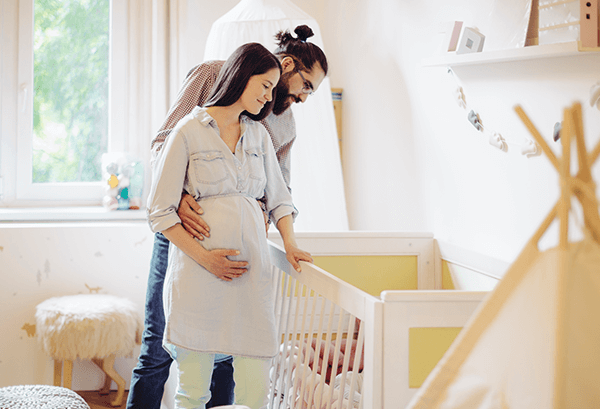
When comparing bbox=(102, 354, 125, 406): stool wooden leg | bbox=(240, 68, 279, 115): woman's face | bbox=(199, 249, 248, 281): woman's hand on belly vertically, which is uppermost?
bbox=(240, 68, 279, 115): woman's face

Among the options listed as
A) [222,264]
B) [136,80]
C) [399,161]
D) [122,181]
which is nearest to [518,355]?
[222,264]

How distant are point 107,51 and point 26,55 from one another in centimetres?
33

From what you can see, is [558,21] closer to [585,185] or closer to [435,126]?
[435,126]

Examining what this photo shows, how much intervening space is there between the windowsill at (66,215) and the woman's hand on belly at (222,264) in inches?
55.2

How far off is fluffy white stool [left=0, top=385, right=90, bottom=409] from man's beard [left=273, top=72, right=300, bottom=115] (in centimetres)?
89

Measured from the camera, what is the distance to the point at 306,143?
2.24m

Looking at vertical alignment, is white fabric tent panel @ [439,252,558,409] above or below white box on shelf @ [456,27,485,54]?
below

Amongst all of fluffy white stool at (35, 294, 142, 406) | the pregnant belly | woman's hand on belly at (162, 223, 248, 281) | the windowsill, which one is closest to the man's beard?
the pregnant belly

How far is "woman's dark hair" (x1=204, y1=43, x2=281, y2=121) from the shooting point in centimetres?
122

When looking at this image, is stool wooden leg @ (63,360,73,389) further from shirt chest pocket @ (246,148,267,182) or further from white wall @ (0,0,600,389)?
shirt chest pocket @ (246,148,267,182)

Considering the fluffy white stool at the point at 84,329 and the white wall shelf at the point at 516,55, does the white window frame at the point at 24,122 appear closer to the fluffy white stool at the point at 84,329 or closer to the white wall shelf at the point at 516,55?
the fluffy white stool at the point at 84,329

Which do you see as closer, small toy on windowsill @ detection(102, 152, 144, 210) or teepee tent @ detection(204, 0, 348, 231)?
teepee tent @ detection(204, 0, 348, 231)

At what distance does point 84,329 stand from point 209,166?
1137 millimetres

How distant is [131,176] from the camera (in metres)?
2.58
